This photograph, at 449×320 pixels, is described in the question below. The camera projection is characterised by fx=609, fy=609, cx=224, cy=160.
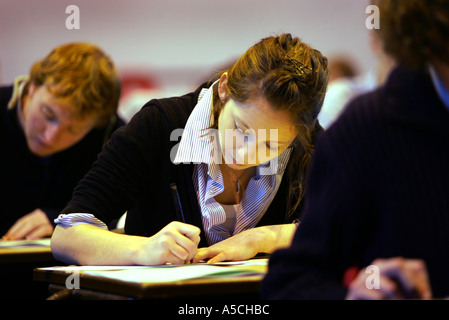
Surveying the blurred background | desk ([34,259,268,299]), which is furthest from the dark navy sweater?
the blurred background

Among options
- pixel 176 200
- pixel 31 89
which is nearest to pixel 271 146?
pixel 176 200

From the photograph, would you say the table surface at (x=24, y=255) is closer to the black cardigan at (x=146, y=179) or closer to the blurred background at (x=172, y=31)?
the black cardigan at (x=146, y=179)

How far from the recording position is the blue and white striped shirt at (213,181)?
1.62 meters

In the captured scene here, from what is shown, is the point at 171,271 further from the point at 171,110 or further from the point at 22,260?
the point at 22,260

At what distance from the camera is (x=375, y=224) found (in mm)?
896

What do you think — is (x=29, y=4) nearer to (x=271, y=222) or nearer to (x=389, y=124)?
(x=271, y=222)

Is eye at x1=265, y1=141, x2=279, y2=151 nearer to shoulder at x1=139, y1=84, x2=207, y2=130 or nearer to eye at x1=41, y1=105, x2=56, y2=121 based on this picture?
shoulder at x1=139, y1=84, x2=207, y2=130

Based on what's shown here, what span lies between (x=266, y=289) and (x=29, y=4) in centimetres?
534

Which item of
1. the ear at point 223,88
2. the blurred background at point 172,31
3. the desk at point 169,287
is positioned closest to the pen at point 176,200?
the ear at point 223,88

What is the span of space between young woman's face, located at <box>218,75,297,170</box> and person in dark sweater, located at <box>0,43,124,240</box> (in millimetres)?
864

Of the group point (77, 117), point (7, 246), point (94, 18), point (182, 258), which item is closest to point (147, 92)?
point (94, 18)

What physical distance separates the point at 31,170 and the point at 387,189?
1.93 m

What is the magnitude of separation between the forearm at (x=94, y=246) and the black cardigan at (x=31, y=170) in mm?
921
